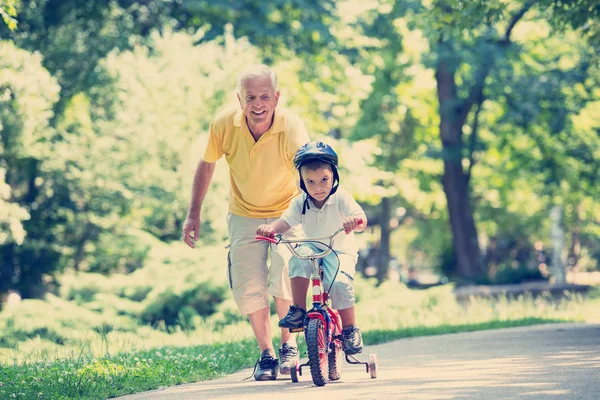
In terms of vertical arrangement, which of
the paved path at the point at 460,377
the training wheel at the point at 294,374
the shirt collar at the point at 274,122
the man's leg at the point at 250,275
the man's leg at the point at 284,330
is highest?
the shirt collar at the point at 274,122

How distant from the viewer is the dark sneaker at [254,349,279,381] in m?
6.83

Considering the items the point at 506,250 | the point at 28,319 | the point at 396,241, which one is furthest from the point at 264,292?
the point at 396,241

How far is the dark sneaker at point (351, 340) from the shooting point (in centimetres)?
634

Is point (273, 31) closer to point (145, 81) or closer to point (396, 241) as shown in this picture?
point (145, 81)

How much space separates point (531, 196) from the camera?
36.6 m

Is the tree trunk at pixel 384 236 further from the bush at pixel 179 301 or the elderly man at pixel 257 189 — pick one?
the elderly man at pixel 257 189

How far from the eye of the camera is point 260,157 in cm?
683

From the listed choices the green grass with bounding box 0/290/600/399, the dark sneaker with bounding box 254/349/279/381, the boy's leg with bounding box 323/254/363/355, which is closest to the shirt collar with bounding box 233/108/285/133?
the boy's leg with bounding box 323/254/363/355

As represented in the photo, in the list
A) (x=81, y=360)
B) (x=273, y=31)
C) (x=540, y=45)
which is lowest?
(x=81, y=360)

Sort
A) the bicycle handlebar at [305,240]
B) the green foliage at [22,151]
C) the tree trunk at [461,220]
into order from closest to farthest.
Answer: the bicycle handlebar at [305,240], the green foliage at [22,151], the tree trunk at [461,220]

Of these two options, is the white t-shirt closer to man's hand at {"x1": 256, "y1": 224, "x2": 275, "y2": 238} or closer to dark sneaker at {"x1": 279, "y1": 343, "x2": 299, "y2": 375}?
man's hand at {"x1": 256, "y1": 224, "x2": 275, "y2": 238}

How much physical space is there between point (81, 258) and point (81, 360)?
59.1 ft

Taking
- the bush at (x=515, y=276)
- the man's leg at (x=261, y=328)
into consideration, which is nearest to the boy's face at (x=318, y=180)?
the man's leg at (x=261, y=328)

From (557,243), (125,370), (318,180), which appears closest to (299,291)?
(318,180)
